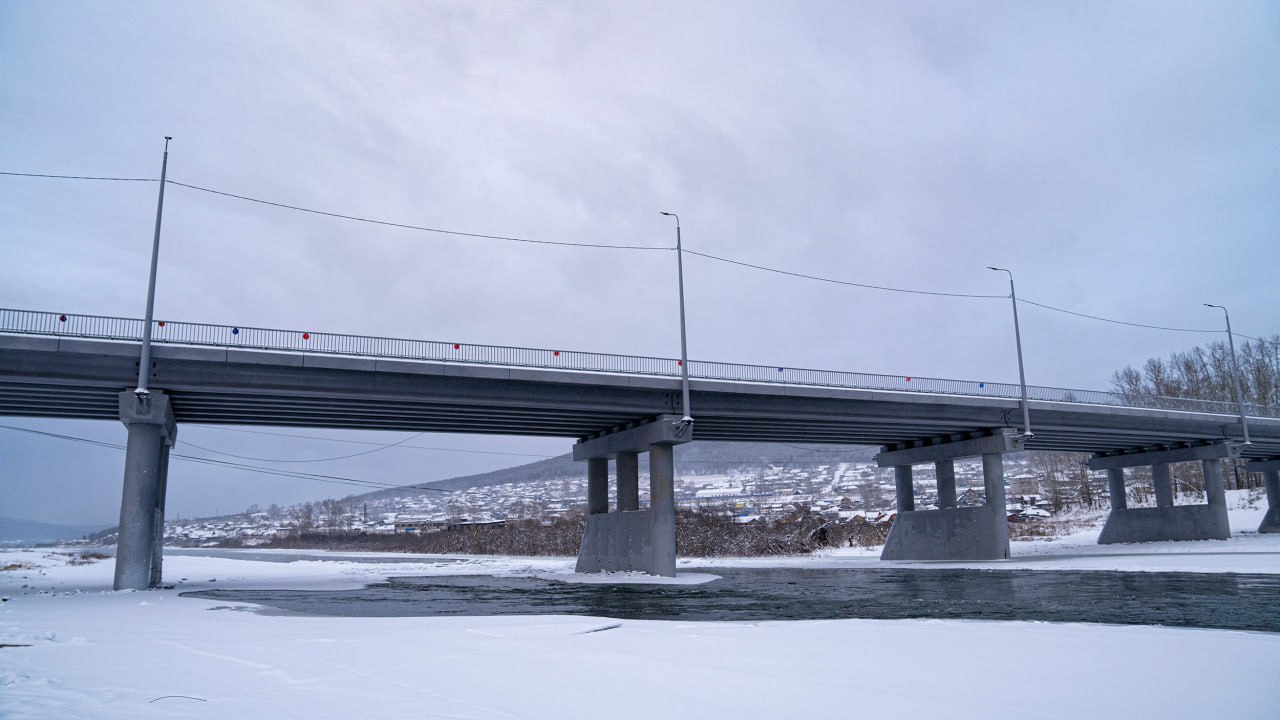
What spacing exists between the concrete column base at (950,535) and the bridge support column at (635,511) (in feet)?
66.9

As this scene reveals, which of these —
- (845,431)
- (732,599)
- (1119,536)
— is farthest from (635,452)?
(1119,536)

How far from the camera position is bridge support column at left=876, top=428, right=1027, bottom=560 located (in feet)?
163

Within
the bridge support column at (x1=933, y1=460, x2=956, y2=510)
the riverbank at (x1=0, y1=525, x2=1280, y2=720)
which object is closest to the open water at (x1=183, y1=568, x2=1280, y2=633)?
the riverbank at (x1=0, y1=525, x2=1280, y2=720)

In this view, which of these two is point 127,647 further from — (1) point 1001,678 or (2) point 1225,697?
(2) point 1225,697

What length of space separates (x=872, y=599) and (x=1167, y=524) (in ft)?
176

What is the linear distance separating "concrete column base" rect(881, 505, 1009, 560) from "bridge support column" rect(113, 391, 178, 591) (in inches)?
1743

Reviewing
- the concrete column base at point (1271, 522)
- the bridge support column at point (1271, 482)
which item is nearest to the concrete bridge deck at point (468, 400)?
the concrete column base at point (1271, 522)

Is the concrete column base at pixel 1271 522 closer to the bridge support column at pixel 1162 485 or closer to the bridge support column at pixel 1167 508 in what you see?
the bridge support column at pixel 1167 508

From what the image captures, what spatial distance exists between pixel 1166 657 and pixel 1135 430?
181 feet

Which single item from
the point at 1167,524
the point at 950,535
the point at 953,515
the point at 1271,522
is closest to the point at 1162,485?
the point at 1167,524

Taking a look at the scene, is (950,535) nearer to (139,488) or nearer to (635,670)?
(139,488)

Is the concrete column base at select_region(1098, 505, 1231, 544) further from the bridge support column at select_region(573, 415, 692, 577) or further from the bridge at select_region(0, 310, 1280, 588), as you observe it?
the bridge support column at select_region(573, 415, 692, 577)

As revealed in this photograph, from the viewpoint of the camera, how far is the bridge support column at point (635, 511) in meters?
39.8

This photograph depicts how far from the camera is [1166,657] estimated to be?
9.61m
